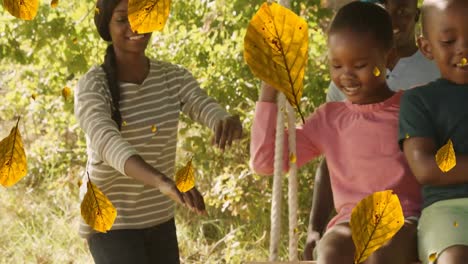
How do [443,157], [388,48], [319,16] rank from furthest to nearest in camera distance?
1. [319,16]
2. [388,48]
3. [443,157]

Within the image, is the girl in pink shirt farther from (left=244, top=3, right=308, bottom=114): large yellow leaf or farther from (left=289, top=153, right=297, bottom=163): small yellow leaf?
(left=244, top=3, right=308, bottom=114): large yellow leaf

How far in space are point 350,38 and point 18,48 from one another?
8.17ft

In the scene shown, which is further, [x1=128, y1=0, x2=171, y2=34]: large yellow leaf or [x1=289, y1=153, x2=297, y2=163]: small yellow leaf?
[x1=289, y1=153, x2=297, y2=163]: small yellow leaf

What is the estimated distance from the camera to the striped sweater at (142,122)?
78.6 inches

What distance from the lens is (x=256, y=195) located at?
4000 millimetres

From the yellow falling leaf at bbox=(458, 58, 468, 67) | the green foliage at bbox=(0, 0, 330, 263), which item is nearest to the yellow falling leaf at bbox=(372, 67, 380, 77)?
the yellow falling leaf at bbox=(458, 58, 468, 67)

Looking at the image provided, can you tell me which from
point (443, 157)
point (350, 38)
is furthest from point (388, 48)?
point (443, 157)

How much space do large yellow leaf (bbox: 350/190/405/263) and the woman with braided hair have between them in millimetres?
558

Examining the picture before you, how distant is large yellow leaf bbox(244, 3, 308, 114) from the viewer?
1.27 metres

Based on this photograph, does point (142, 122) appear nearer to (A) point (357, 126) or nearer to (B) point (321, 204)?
(B) point (321, 204)

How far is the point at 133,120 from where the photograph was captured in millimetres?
2053

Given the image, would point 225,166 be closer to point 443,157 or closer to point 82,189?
point 82,189

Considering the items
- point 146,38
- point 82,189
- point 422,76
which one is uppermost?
point 146,38

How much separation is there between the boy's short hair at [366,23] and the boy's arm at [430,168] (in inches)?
8.3
